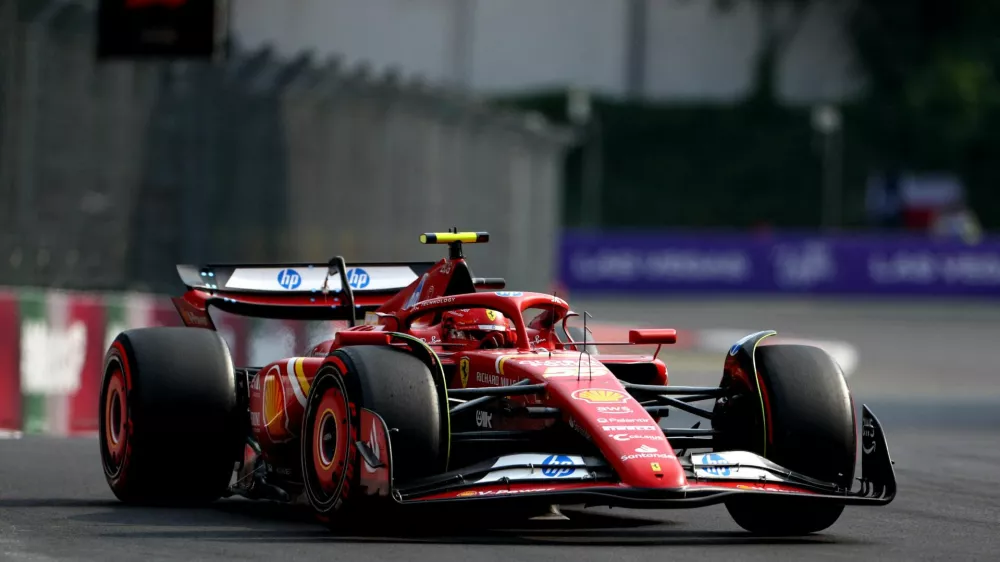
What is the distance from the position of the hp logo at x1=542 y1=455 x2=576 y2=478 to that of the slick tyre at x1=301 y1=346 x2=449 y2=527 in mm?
410

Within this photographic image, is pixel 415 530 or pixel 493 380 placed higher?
pixel 493 380

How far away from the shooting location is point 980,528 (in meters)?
8.85

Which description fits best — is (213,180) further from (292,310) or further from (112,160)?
(292,310)

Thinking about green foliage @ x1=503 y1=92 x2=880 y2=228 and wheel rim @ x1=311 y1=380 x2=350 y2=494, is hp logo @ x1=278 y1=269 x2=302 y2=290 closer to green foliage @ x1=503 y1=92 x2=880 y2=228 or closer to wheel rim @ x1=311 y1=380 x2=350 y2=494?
wheel rim @ x1=311 y1=380 x2=350 y2=494

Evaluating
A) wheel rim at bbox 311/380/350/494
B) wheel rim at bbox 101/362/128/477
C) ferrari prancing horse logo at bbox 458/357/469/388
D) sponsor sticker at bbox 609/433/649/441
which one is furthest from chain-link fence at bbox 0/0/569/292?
sponsor sticker at bbox 609/433/649/441

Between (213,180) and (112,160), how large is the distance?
155cm

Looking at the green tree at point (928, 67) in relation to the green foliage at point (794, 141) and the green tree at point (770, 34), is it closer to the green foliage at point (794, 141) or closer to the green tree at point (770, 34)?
the green foliage at point (794, 141)

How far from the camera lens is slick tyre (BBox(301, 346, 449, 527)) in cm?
760

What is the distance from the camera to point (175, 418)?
9.20 metres

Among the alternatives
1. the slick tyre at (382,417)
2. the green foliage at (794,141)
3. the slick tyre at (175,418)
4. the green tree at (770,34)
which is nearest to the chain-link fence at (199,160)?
the slick tyre at (175,418)

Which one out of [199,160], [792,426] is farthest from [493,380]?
[199,160]

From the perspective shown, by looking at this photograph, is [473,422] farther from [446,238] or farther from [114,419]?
[114,419]

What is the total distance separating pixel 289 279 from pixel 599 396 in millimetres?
3599

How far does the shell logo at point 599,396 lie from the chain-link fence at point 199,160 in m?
7.34
